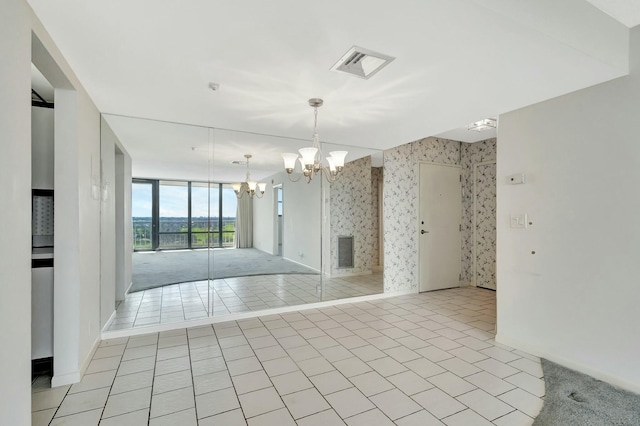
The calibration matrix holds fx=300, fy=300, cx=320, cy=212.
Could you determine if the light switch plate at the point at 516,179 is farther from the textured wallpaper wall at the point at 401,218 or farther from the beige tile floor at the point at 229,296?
the beige tile floor at the point at 229,296

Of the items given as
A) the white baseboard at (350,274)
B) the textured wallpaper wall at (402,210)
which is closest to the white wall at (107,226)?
the white baseboard at (350,274)

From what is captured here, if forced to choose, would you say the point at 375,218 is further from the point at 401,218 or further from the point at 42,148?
the point at 42,148

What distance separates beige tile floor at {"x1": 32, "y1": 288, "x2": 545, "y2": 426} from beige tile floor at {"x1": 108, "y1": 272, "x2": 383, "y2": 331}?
0.37 meters

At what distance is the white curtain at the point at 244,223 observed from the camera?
4578 millimetres

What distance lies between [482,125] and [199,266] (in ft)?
14.7

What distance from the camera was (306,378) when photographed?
2.29m

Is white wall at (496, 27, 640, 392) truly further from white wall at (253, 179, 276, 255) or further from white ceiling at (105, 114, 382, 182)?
white wall at (253, 179, 276, 255)

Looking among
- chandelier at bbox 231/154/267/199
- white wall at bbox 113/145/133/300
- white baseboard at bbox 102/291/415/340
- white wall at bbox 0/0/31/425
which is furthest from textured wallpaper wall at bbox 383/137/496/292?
white wall at bbox 0/0/31/425

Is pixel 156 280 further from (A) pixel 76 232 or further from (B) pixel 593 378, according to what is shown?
(B) pixel 593 378

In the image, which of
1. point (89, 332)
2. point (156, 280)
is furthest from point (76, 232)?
point (156, 280)

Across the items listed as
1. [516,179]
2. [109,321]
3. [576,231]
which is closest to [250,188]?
[109,321]

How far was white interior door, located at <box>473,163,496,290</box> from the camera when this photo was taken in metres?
4.85

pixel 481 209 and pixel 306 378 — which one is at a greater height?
pixel 481 209

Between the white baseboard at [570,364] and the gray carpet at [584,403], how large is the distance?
57 mm
